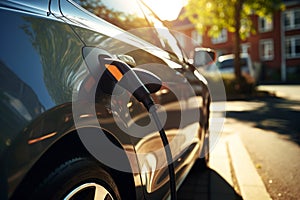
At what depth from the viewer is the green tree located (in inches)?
579

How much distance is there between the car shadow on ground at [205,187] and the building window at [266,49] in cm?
3271

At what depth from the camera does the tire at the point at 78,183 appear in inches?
40.4

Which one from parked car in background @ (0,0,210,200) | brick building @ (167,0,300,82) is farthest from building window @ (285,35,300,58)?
parked car in background @ (0,0,210,200)

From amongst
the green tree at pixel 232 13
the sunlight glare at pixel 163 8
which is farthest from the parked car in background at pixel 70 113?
the green tree at pixel 232 13

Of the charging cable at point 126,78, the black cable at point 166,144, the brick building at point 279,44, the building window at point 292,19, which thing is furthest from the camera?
the building window at point 292,19

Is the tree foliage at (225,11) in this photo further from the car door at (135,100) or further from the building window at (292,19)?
the building window at (292,19)

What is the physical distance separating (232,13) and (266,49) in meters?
20.3

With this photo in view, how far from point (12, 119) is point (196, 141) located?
2149 millimetres

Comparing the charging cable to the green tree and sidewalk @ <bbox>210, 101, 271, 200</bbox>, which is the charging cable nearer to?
sidewalk @ <bbox>210, 101, 271, 200</bbox>

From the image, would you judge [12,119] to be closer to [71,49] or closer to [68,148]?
[68,148]

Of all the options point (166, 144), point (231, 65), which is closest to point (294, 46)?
point (231, 65)

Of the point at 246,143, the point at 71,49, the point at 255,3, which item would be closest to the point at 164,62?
the point at 71,49

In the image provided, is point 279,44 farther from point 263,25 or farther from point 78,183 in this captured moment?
point 78,183

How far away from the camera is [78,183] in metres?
1.15
